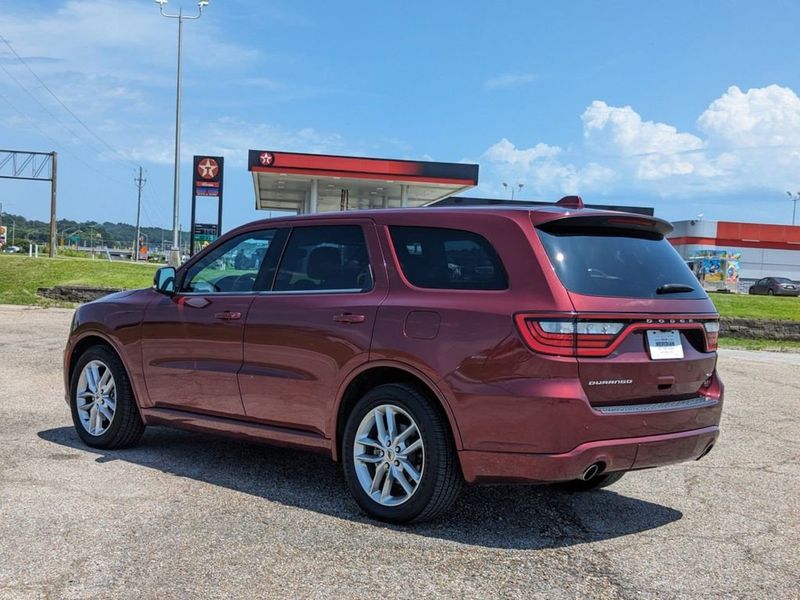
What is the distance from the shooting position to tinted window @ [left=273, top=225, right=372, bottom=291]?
495 cm

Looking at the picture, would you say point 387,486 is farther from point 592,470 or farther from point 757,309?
point 757,309

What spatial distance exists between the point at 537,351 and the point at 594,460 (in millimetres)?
624

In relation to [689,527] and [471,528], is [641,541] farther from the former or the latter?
[471,528]

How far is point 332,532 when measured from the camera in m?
4.34

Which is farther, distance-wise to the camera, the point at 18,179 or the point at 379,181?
the point at 18,179

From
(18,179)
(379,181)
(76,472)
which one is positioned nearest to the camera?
(76,472)

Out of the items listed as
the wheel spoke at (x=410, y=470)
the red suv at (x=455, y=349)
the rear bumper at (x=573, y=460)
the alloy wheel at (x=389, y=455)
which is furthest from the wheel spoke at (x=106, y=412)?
the rear bumper at (x=573, y=460)

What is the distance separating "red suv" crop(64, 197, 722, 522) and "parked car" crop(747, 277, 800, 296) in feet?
171

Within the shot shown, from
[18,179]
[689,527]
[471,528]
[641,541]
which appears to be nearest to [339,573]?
[471,528]

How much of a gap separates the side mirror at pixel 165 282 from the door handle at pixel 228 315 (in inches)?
Result: 23.7

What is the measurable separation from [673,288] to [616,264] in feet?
1.31

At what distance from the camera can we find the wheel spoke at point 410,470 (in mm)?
4402

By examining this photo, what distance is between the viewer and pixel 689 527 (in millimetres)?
4707

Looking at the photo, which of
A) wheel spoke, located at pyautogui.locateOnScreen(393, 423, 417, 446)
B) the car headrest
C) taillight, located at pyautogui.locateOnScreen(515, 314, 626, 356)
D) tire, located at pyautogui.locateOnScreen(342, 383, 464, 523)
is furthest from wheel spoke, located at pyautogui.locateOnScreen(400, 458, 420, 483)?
the car headrest
